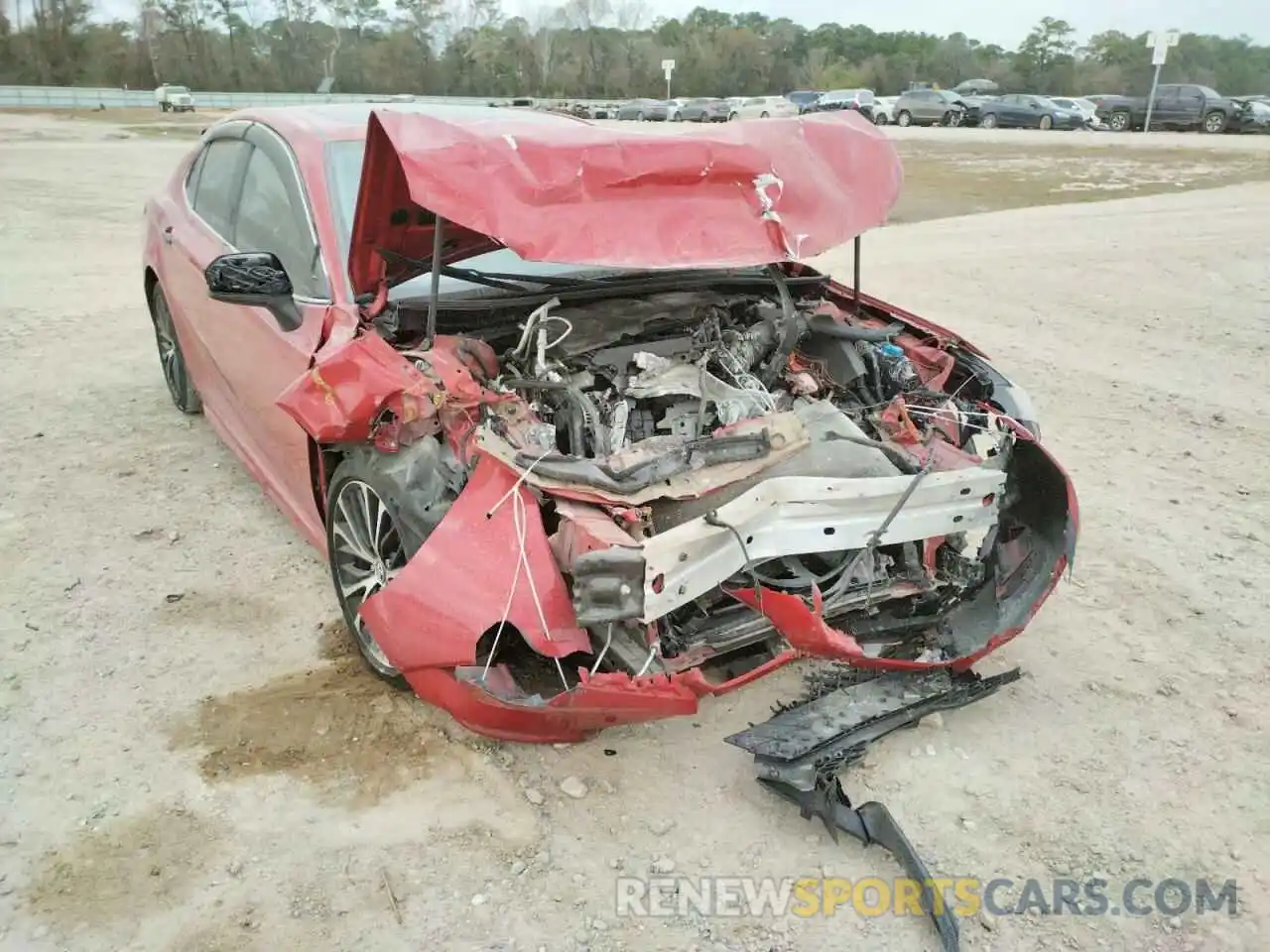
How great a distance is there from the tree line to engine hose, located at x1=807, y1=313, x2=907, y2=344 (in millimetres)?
55774

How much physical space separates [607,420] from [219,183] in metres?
2.51

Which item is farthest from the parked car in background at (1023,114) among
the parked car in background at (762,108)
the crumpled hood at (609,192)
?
the crumpled hood at (609,192)

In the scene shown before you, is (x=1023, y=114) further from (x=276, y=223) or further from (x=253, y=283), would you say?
(x=253, y=283)

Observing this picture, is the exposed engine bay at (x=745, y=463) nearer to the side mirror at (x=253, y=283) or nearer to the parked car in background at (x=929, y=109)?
the side mirror at (x=253, y=283)

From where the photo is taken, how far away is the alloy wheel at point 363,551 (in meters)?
3.04

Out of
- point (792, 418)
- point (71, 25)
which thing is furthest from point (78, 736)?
point (71, 25)

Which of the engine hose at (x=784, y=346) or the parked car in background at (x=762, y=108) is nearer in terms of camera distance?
the engine hose at (x=784, y=346)

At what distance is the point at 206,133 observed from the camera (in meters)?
4.78

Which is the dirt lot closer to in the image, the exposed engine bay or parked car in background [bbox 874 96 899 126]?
the exposed engine bay

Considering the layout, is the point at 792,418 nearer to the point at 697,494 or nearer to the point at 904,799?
the point at 697,494

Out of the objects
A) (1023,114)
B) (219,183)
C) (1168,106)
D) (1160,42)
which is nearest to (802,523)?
(219,183)

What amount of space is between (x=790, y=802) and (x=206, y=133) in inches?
167

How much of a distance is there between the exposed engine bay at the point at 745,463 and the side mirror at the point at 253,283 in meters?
0.49

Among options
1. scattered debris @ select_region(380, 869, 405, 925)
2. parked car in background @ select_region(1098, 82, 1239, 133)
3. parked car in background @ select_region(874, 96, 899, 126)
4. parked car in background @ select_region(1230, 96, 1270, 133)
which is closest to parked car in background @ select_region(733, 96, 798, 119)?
parked car in background @ select_region(874, 96, 899, 126)
